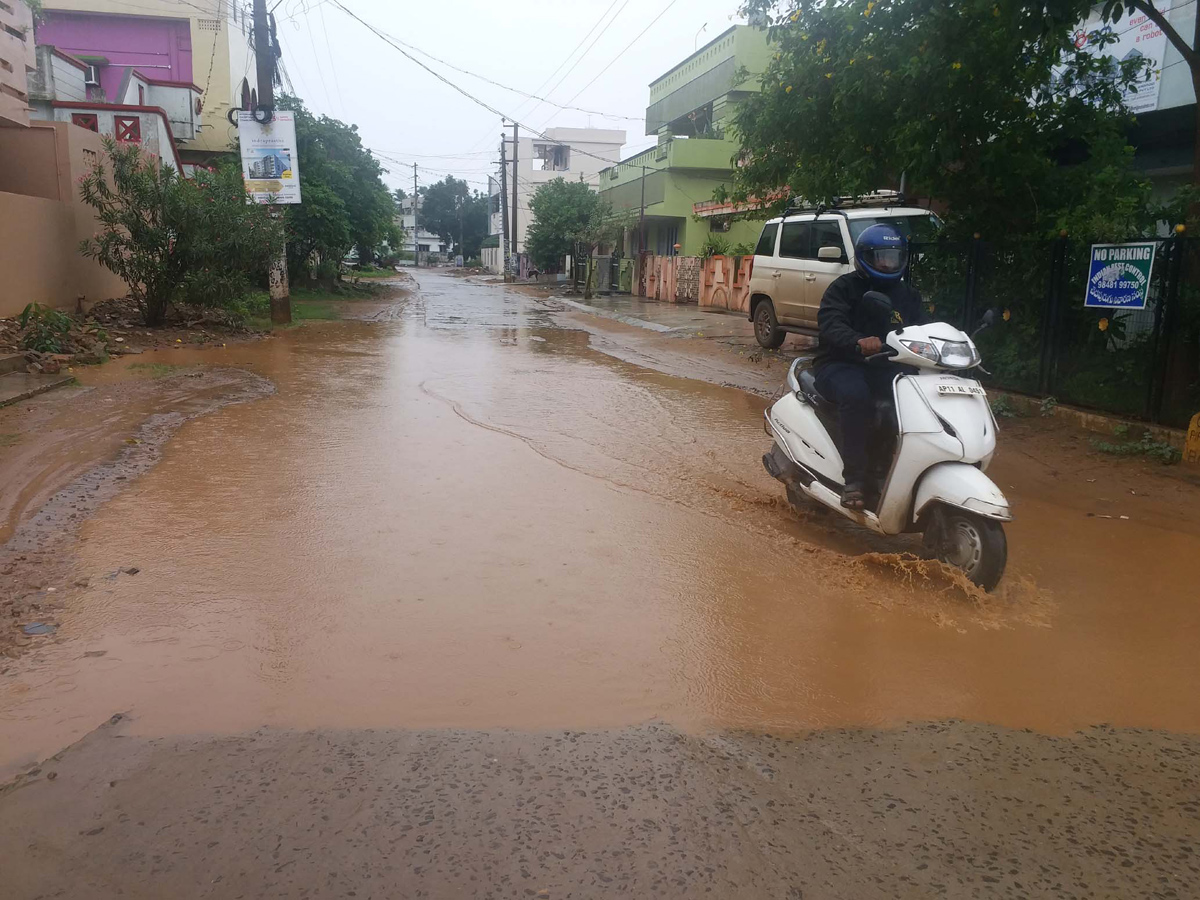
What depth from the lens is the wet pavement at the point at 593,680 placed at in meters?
2.70

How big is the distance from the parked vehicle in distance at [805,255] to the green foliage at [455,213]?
9295 cm

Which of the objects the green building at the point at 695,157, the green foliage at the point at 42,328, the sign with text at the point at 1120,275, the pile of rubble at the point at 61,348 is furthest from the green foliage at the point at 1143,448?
the green building at the point at 695,157

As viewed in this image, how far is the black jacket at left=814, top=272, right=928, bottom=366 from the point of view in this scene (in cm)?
527

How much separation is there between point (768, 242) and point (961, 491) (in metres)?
10.9

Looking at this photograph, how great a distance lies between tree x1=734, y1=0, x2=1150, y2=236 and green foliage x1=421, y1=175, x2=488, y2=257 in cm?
9667

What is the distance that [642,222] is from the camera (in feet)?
116

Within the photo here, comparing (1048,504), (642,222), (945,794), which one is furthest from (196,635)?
(642,222)

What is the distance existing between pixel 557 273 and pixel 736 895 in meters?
55.6

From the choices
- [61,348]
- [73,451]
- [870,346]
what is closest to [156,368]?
[61,348]

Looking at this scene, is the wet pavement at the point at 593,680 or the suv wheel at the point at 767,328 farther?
the suv wheel at the point at 767,328

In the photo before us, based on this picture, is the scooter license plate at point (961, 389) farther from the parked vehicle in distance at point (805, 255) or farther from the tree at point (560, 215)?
the tree at point (560, 215)

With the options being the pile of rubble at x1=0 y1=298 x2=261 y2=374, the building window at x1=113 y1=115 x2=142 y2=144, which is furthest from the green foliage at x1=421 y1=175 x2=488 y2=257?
the pile of rubble at x1=0 y1=298 x2=261 y2=374

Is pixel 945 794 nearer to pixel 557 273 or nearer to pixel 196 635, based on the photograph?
pixel 196 635

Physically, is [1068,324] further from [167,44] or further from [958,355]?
[167,44]
